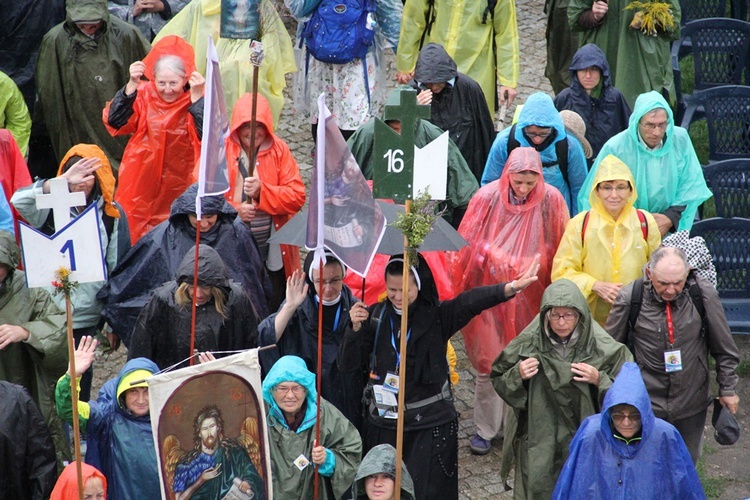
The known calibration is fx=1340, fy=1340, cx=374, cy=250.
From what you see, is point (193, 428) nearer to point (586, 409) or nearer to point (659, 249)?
point (586, 409)

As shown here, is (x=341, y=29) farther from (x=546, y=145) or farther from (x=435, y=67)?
(x=546, y=145)

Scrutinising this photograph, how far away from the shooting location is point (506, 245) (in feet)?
26.5

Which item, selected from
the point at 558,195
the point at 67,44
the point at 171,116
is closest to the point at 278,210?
the point at 171,116

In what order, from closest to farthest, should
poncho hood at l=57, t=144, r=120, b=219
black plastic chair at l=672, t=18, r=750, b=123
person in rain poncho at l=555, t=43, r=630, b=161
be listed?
1. poncho hood at l=57, t=144, r=120, b=219
2. person in rain poncho at l=555, t=43, r=630, b=161
3. black plastic chair at l=672, t=18, r=750, b=123

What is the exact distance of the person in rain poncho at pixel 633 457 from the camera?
21.3 ft

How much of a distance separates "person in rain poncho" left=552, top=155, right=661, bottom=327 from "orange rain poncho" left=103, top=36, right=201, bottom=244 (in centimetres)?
279

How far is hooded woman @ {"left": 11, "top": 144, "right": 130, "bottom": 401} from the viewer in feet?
26.1

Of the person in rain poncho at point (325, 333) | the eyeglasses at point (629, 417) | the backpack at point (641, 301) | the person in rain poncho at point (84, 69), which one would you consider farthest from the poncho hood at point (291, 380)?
the person in rain poncho at point (84, 69)

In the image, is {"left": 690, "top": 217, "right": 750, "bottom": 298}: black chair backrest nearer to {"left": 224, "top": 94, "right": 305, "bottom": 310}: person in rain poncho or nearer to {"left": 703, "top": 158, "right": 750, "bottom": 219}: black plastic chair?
{"left": 703, "top": 158, "right": 750, "bottom": 219}: black plastic chair

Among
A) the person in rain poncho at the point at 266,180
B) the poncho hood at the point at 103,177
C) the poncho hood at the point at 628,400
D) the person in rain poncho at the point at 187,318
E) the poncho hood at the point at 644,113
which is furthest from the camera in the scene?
the person in rain poncho at the point at 266,180

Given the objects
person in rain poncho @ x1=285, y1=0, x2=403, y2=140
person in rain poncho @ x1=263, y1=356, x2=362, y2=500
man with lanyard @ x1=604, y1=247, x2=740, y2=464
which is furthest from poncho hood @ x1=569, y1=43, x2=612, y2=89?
person in rain poncho @ x1=263, y1=356, x2=362, y2=500

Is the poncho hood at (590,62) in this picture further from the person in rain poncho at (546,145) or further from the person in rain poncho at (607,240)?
the person in rain poncho at (607,240)

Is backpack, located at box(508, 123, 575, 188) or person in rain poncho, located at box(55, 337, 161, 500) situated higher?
backpack, located at box(508, 123, 575, 188)

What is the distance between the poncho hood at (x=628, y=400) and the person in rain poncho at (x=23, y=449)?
9.02 ft
